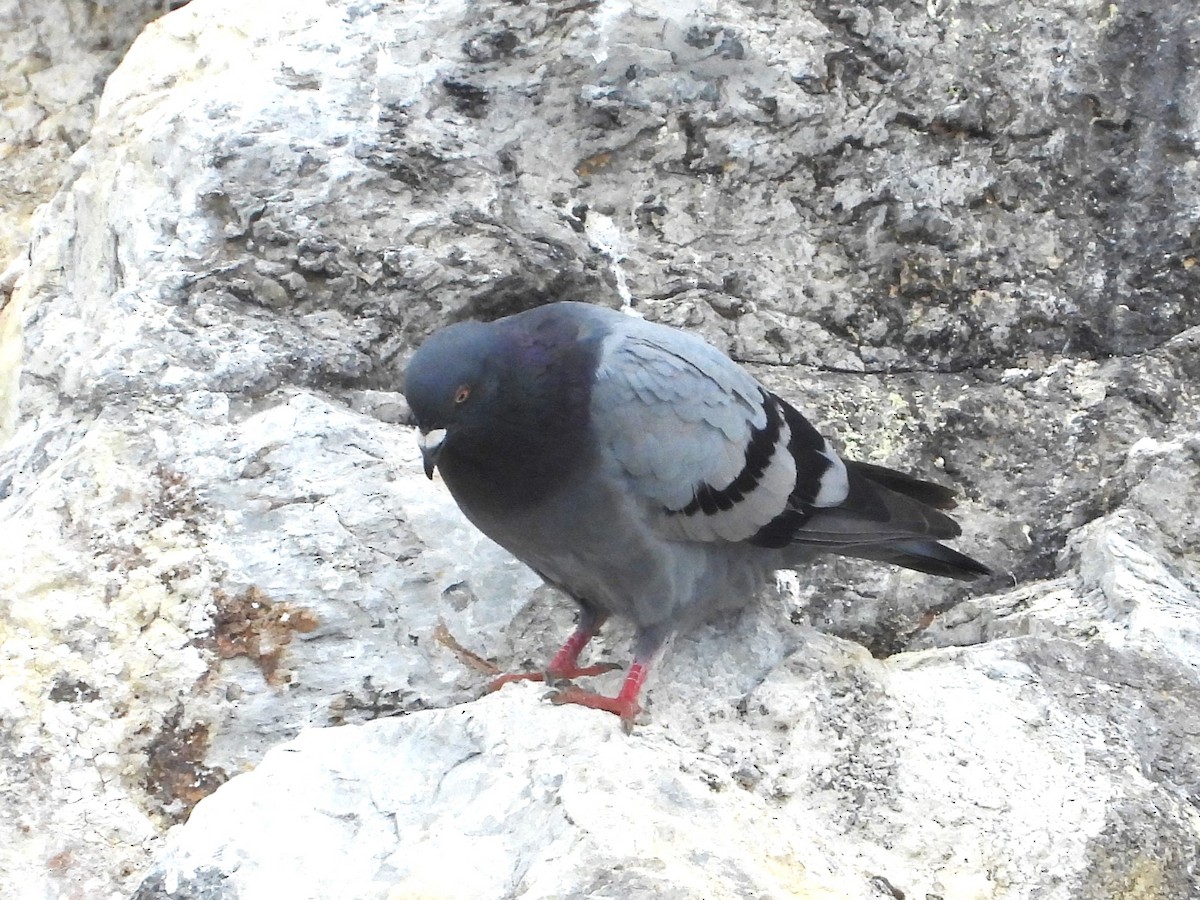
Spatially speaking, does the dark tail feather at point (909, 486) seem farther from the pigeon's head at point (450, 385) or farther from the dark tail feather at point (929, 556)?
the pigeon's head at point (450, 385)

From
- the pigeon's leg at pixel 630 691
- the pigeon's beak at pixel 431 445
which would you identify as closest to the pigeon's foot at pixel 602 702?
the pigeon's leg at pixel 630 691

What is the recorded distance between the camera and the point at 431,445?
3350mm

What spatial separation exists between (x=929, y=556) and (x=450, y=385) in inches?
70.6

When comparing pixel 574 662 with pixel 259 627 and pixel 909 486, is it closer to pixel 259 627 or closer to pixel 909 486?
pixel 259 627

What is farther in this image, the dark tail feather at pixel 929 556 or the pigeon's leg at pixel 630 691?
the dark tail feather at pixel 929 556

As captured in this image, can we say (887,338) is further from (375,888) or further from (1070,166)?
(375,888)

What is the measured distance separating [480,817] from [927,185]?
3.20m

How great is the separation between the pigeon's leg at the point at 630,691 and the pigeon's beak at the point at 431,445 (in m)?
0.70

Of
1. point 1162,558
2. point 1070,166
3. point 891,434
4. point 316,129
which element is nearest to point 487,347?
point 316,129

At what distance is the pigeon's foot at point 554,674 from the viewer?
3.67 meters

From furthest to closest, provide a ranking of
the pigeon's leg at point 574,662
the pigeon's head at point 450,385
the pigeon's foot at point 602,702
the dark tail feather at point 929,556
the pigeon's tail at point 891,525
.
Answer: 1. the dark tail feather at point 929,556
2. the pigeon's tail at point 891,525
3. the pigeon's leg at point 574,662
4. the pigeon's head at point 450,385
5. the pigeon's foot at point 602,702

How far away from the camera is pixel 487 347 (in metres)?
3.42

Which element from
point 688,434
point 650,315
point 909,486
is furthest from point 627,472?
point 650,315

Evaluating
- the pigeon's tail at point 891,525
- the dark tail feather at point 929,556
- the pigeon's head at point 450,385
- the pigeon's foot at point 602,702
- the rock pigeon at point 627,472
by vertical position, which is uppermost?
the pigeon's head at point 450,385
